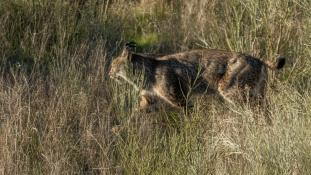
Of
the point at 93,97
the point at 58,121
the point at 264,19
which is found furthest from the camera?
the point at 264,19

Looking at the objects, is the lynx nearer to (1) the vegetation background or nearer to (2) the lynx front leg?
(2) the lynx front leg

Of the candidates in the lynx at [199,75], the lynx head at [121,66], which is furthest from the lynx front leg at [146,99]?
the lynx head at [121,66]

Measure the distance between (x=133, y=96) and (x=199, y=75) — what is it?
4.11 ft

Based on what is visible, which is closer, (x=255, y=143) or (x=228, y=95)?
(x=255, y=143)

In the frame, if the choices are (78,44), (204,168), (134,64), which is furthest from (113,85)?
(204,168)

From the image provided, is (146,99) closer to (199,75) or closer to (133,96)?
(199,75)

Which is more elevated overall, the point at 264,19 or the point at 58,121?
the point at 264,19

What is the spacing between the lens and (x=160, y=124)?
24.7 ft

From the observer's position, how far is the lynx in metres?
8.09

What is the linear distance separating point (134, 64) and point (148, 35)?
2533mm

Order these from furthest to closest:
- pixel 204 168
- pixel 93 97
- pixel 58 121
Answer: pixel 93 97 → pixel 58 121 → pixel 204 168

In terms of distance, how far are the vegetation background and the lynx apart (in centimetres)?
19

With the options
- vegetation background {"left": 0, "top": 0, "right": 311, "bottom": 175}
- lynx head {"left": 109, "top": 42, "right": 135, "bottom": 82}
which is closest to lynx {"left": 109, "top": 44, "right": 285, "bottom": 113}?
lynx head {"left": 109, "top": 42, "right": 135, "bottom": 82}

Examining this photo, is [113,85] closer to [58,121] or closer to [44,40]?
[58,121]
